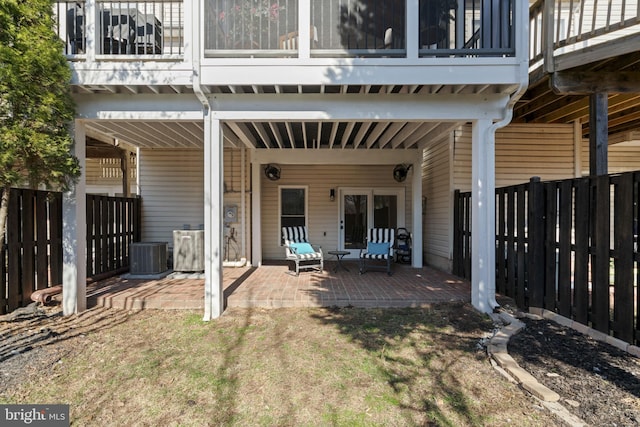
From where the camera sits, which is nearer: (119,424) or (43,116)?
(119,424)

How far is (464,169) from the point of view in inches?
254

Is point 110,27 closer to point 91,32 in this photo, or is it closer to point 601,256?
point 91,32

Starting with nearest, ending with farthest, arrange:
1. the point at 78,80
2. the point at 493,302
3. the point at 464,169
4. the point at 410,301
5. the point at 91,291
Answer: the point at 78,80
the point at 493,302
the point at 410,301
the point at 91,291
the point at 464,169

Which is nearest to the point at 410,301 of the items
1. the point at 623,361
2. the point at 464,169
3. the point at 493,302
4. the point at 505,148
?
the point at 493,302

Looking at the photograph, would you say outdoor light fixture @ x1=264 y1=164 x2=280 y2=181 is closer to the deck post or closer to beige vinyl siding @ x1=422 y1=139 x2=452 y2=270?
beige vinyl siding @ x1=422 y1=139 x2=452 y2=270

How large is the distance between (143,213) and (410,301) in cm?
629

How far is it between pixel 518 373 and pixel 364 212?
19.7ft

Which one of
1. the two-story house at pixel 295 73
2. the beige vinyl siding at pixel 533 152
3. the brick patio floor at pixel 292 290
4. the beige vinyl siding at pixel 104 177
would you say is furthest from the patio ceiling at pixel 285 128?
the beige vinyl siding at pixel 104 177

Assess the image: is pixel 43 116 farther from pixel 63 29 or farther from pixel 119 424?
pixel 119 424

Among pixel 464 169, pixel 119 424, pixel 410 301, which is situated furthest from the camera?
pixel 464 169

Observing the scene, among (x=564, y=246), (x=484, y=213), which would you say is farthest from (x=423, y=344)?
(x=564, y=246)

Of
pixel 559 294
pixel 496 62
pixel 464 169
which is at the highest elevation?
pixel 496 62

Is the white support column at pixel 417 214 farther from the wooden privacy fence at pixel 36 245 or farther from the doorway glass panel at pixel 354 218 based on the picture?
the wooden privacy fence at pixel 36 245

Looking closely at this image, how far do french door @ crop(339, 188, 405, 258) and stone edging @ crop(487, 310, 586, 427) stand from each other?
4.67 metres
